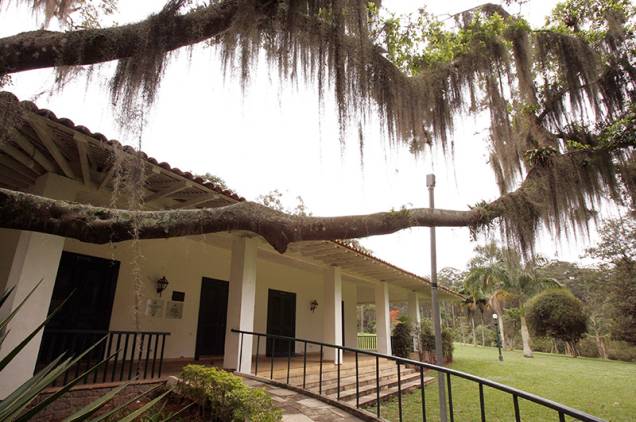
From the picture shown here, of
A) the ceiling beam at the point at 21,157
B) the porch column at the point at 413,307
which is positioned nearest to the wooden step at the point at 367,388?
the porch column at the point at 413,307

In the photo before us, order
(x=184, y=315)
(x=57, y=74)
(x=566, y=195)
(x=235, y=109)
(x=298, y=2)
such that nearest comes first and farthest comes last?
1. (x=57, y=74)
2. (x=298, y=2)
3. (x=235, y=109)
4. (x=566, y=195)
5. (x=184, y=315)

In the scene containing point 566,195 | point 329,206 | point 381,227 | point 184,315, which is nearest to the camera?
point 381,227

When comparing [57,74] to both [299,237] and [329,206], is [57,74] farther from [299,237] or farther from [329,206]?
[329,206]

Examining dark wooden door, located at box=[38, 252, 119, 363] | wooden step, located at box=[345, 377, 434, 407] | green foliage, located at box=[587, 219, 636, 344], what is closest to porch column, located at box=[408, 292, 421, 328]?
wooden step, located at box=[345, 377, 434, 407]

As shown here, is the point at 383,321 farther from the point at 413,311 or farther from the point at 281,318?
the point at 413,311

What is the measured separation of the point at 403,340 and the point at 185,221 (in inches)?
431

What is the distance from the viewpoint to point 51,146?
3691 mm

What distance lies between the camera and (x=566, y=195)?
11.2ft

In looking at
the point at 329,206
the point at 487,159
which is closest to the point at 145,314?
the point at 329,206

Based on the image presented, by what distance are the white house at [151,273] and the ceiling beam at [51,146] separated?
0.06 feet

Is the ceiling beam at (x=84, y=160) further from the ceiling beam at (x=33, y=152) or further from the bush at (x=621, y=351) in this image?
the bush at (x=621, y=351)

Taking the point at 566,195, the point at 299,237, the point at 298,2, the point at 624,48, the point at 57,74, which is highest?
the point at 624,48

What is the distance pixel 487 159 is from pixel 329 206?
2.13m

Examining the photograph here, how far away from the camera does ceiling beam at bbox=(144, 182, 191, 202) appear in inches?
176
